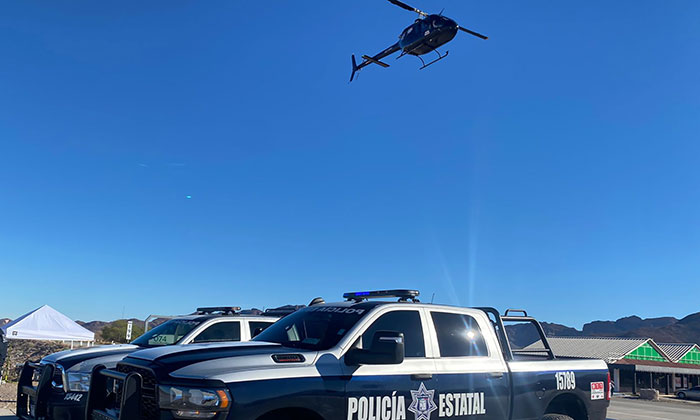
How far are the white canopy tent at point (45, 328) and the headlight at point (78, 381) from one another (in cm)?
1712

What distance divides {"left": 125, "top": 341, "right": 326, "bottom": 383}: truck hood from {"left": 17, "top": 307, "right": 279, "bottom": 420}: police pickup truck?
1129 mm

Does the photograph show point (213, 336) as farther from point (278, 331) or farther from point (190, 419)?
point (190, 419)

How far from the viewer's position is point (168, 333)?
9.88 m

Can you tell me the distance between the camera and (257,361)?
469 cm

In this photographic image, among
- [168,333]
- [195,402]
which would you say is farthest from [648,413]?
[195,402]

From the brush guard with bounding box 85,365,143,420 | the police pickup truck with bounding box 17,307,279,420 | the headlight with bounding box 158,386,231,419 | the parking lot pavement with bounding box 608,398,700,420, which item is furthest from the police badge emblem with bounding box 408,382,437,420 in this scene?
the parking lot pavement with bounding box 608,398,700,420

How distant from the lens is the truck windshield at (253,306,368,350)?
211 inches

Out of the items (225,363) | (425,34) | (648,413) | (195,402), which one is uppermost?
(425,34)

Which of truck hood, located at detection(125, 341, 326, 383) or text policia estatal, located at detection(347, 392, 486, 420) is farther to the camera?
text policia estatal, located at detection(347, 392, 486, 420)

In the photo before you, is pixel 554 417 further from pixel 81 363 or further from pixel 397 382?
pixel 81 363

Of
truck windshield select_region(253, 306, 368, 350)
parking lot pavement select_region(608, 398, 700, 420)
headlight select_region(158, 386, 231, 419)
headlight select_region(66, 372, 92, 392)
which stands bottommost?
parking lot pavement select_region(608, 398, 700, 420)

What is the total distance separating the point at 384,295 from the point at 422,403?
4.67ft

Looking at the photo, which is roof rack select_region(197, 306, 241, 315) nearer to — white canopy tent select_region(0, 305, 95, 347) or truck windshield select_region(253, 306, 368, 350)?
truck windshield select_region(253, 306, 368, 350)

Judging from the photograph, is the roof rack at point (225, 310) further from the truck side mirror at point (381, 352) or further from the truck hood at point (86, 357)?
the truck side mirror at point (381, 352)
